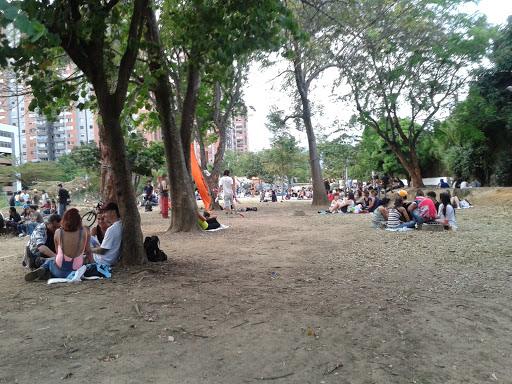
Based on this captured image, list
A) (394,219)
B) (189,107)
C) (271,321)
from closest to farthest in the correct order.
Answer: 1. (271,321)
2. (394,219)
3. (189,107)

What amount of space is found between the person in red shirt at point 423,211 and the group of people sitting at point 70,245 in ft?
23.1

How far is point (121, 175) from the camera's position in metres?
5.73

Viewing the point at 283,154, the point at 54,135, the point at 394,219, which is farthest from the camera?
the point at 54,135

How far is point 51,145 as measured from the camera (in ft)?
286

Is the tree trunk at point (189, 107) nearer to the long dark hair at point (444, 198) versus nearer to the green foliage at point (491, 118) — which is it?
the long dark hair at point (444, 198)

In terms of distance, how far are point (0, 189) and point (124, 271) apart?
39.0 metres

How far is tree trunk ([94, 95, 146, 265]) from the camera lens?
5.68 metres

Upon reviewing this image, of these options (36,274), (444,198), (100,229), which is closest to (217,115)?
(444,198)

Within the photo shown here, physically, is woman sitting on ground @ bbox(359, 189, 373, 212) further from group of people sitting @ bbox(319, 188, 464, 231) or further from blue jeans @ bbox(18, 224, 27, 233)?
blue jeans @ bbox(18, 224, 27, 233)

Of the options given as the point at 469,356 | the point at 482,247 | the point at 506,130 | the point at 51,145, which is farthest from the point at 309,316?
the point at 51,145

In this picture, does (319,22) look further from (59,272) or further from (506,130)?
(506,130)

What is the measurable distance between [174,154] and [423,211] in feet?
20.0

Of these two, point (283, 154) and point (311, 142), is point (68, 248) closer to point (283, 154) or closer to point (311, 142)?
point (311, 142)

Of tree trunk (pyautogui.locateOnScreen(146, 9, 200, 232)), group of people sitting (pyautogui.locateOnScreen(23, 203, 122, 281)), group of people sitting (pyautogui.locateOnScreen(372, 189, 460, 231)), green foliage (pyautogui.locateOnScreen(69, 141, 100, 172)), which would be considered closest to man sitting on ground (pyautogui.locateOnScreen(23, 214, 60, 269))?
group of people sitting (pyautogui.locateOnScreen(23, 203, 122, 281))
